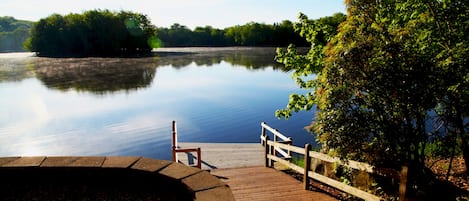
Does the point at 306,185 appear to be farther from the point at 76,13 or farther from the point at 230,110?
the point at 76,13

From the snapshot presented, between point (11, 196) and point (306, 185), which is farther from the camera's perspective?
point (306, 185)

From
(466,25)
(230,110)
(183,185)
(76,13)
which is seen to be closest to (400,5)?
(466,25)

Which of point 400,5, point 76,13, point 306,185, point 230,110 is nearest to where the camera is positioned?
point 400,5

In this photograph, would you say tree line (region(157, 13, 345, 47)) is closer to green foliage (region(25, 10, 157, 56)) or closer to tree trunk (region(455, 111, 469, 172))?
green foliage (region(25, 10, 157, 56))

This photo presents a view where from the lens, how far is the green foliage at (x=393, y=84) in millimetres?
6375

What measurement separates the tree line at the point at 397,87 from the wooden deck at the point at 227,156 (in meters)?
7.81

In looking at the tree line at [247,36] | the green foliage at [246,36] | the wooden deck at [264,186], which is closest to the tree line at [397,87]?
the wooden deck at [264,186]

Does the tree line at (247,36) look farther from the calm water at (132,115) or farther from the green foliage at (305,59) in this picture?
the green foliage at (305,59)

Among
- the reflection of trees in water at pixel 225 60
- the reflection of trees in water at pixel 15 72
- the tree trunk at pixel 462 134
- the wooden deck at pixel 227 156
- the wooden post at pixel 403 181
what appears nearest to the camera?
the wooden post at pixel 403 181

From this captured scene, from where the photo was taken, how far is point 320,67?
11109 mm

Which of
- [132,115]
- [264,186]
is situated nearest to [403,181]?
[264,186]

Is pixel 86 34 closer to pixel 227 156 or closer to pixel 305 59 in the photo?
pixel 227 156

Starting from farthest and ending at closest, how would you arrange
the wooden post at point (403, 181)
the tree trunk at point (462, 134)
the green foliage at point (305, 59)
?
the green foliage at point (305, 59), the tree trunk at point (462, 134), the wooden post at point (403, 181)

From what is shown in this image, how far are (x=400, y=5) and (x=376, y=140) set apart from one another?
344cm
